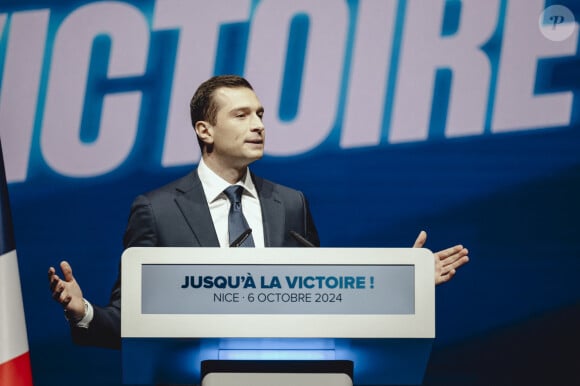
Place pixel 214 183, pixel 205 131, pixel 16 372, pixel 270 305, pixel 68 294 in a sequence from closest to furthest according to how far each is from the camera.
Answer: pixel 270 305 < pixel 68 294 < pixel 214 183 < pixel 205 131 < pixel 16 372

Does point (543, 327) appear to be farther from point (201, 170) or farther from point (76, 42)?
point (76, 42)

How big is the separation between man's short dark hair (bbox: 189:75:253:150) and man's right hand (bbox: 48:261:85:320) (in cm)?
76

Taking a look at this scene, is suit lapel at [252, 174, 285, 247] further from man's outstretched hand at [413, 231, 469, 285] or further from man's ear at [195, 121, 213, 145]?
man's outstretched hand at [413, 231, 469, 285]

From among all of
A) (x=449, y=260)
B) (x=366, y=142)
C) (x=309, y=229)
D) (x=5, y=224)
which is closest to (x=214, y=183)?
(x=309, y=229)

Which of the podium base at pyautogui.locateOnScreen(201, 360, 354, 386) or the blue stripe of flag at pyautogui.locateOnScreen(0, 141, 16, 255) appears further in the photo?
the blue stripe of flag at pyautogui.locateOnScreen(0, 141, 16, 255)

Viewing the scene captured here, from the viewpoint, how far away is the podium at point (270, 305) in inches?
68.3

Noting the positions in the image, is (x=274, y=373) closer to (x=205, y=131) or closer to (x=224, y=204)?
(x=224, y=204)

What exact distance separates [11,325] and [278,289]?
1.45 metres

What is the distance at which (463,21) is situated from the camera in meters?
3.92

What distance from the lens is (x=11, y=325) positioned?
293 cm

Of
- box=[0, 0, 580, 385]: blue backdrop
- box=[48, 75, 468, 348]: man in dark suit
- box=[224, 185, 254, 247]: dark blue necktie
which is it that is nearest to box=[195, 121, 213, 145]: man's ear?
box=[48, 75, 468, 348]: man in dark suit

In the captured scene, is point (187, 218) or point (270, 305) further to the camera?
point (187, 218)

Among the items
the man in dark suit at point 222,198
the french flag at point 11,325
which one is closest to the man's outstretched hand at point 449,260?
the man in dark suit at point 222,198

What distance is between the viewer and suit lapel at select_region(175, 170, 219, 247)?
2.33 m
